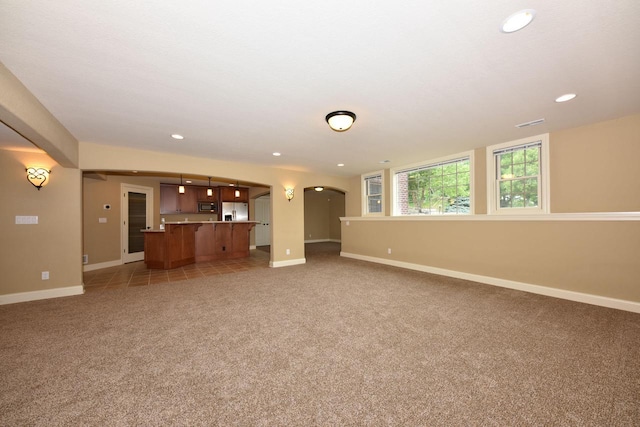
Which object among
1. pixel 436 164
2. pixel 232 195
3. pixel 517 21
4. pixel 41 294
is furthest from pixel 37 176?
pixel 436 164

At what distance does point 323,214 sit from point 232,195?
15.6ft

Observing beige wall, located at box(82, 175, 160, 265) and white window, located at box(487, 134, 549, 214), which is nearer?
white window, located at box(487, 134, 549, 214)

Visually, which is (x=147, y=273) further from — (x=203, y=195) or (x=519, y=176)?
(x=519, y=176)

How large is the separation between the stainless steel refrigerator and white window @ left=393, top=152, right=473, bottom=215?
6.01 m

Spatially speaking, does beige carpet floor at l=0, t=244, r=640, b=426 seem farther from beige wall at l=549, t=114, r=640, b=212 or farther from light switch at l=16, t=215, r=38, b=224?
beige wall at l=549, t=114, r=640, b=212

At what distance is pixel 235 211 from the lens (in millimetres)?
9445

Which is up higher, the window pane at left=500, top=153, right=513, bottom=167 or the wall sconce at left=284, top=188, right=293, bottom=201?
the window pane at left=500, top=153, right=513, bottom=167

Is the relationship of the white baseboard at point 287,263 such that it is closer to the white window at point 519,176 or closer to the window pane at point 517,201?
the white window at point 519,176

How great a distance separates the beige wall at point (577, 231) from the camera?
3152 millimetres

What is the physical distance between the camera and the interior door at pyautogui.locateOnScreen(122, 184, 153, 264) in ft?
22.1

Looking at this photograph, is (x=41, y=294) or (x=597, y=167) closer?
(x=597, y=167)

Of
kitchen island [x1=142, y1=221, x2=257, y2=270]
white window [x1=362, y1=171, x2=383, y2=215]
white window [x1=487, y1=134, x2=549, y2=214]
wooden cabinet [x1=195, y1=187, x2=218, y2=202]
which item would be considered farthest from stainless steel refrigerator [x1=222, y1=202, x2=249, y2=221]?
white window [x1=487, y1=134, x2=549, y2=214]

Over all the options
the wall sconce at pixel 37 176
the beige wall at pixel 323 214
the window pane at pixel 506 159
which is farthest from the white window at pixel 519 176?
the beige wall at pixel 323 214

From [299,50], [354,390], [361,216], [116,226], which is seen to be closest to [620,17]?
[299,50]
